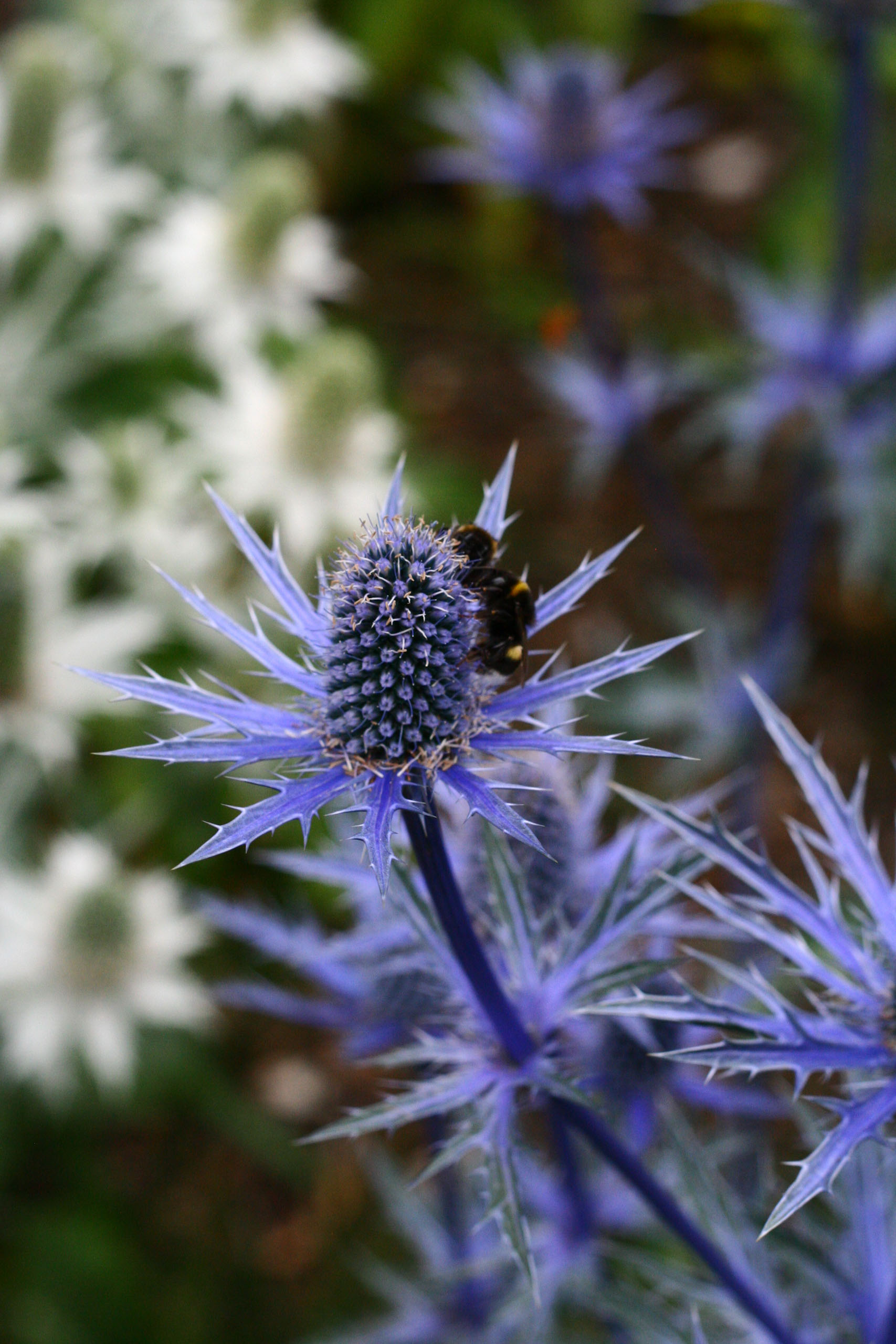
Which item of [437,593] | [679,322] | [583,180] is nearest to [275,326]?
[583,180]

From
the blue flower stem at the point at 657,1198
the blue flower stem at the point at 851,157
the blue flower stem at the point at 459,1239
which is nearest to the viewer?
the blue flower stem at the point at 657,1198

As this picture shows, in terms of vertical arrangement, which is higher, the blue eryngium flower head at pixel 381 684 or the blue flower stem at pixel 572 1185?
the blue eryngium flower head at pixel 381 684

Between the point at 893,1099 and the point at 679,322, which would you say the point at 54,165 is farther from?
the point at 893,1099

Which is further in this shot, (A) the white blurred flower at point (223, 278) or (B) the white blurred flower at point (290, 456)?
(A) the white blurred flower at point (223, 278)

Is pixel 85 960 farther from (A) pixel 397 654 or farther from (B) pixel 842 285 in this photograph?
(B) pixel 842 285

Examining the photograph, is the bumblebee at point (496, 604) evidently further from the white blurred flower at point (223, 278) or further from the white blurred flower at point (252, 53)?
the white blurred flower at point (252, 53)

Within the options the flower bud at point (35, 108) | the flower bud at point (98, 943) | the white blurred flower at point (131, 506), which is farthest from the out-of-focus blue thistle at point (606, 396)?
the flower bud at point (98, 943)

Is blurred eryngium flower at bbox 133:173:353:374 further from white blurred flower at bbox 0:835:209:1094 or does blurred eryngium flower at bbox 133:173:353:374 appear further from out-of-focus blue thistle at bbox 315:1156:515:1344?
out-of-focus blue thistle at bbox 315:1156:515:1344
